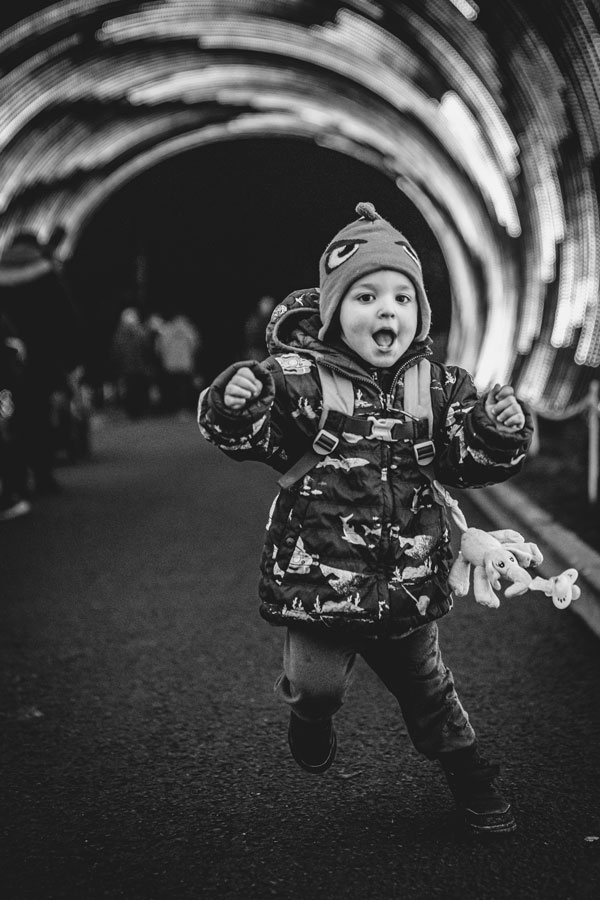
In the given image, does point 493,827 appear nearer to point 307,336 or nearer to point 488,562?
point 488,562

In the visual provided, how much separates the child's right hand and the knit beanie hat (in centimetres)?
36

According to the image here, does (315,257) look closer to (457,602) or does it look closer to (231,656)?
(231,656)

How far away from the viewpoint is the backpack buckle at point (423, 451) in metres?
2.89

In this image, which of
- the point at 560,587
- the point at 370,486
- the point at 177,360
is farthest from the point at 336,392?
the point at 177,360

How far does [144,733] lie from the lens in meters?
3.95

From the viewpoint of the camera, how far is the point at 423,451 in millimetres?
2893

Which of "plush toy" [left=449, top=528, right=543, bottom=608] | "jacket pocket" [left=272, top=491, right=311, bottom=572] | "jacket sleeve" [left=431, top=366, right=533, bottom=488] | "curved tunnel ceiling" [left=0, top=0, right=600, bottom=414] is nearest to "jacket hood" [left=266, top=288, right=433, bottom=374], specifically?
"jacket sleeve" [left=431, top=366, right=533, bottom=488]

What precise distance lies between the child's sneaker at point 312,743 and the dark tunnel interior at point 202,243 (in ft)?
71.9

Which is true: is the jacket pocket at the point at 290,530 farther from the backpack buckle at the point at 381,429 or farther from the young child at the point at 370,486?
the backpack buckle at the point at 381,429

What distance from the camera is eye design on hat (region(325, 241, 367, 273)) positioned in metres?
2.95

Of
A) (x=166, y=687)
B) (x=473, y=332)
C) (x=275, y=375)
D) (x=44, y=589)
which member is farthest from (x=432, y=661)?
(x=473, y=332)

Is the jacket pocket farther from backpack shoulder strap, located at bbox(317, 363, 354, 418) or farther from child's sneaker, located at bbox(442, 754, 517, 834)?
child's sneaker, located at bbox(442, 754, 517, 834)

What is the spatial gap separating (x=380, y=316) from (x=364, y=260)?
15 cm

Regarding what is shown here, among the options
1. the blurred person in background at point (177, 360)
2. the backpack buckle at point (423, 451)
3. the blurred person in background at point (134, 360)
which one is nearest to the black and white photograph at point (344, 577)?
the backpack buckle at point (423, 451)
